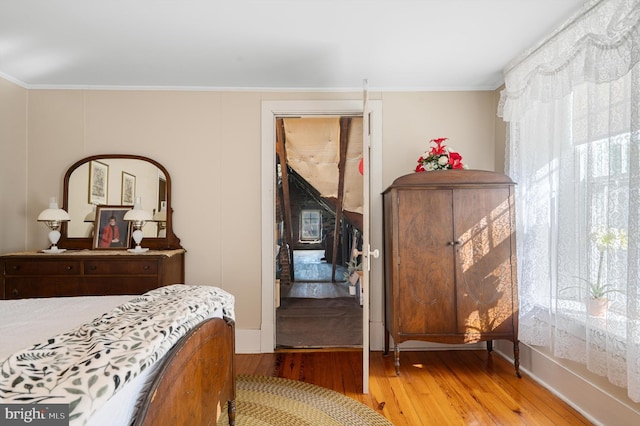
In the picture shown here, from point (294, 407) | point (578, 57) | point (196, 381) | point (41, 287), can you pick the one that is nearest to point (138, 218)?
point (41, 287)

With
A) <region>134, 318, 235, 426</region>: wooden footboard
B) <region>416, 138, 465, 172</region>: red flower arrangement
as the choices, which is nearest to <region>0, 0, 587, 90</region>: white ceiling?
<region>416, 138, 465, 172</region>: red flower arrangement

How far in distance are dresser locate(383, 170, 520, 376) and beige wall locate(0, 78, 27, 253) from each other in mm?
3204

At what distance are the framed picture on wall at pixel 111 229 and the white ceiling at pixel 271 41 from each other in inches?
44.6

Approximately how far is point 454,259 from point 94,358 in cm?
236

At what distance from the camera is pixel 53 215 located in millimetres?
2945

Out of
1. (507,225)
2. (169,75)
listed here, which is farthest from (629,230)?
(169,75)

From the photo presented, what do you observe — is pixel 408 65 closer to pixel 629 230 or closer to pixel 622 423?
pixel 629 230

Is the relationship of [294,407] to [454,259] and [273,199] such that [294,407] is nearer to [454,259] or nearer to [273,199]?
[454,259]

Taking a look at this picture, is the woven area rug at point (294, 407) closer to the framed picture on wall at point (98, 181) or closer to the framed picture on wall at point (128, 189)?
the framed picture on wall at point (128, 189)

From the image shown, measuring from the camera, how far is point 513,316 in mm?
2631

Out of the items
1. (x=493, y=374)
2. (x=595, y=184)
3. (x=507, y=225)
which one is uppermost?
(x=595, y=184)

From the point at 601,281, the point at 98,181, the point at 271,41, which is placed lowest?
the point at 601,281

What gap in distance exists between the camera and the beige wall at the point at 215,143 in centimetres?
320

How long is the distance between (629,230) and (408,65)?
6.05 feet
